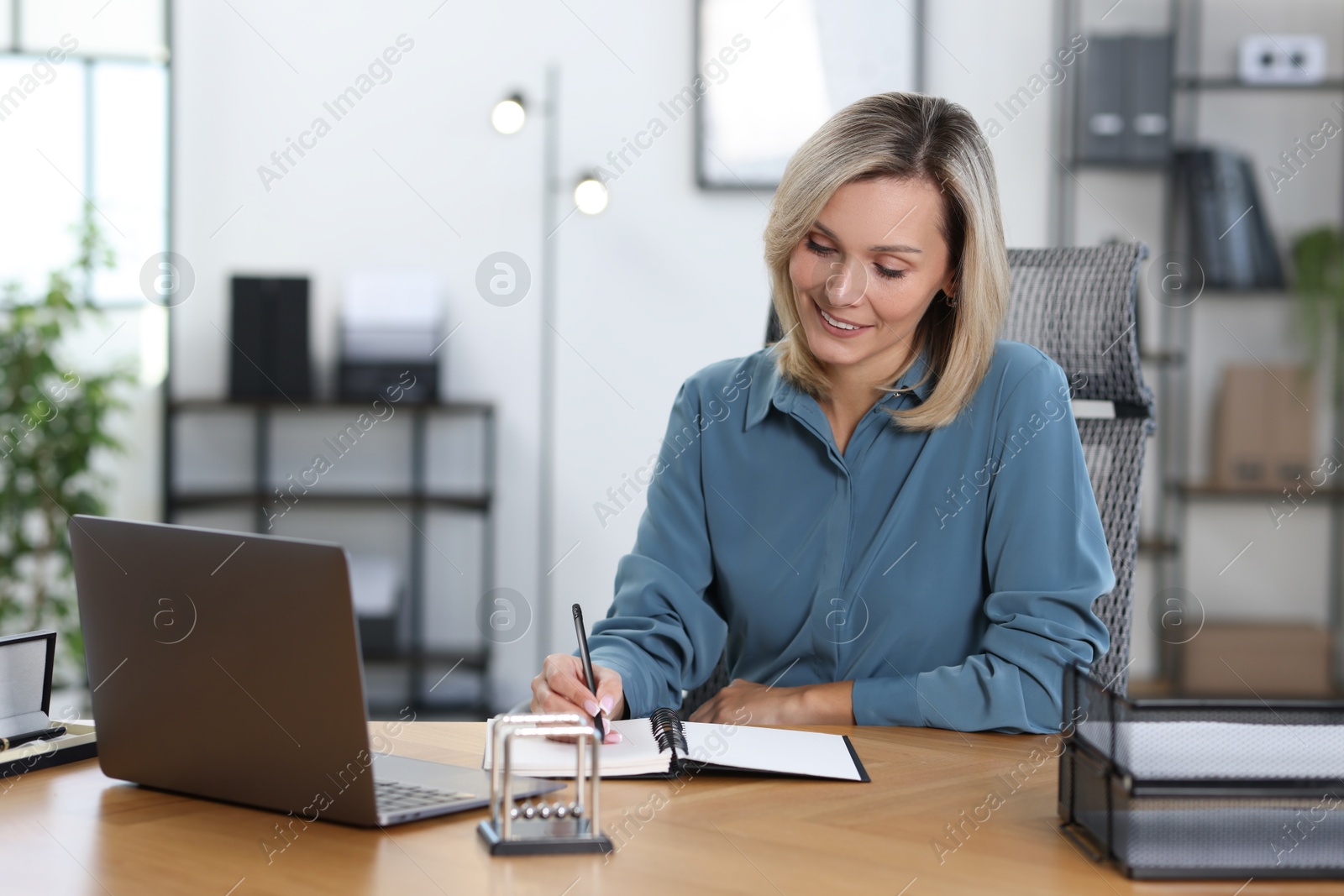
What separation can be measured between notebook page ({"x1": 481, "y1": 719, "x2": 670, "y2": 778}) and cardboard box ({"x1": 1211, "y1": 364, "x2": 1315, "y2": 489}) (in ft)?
9.22

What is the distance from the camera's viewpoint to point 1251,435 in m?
3.37

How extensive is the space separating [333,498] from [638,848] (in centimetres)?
271

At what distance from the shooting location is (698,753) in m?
1.03

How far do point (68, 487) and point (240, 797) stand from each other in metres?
2.61

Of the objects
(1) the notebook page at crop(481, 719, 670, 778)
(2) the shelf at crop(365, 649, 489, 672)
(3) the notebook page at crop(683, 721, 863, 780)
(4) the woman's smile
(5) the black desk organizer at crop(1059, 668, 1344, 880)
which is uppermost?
(4) the woman's smile

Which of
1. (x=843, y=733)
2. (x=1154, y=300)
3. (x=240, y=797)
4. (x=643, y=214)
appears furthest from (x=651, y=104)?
(x=240, y=797)

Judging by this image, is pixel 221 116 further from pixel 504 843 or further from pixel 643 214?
pixel 504 843

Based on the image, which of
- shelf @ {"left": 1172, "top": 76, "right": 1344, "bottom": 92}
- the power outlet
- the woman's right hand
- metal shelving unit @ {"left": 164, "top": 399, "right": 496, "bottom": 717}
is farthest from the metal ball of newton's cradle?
the power outlet

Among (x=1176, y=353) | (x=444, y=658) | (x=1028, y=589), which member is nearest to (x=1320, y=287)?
(x=1176, y=353)

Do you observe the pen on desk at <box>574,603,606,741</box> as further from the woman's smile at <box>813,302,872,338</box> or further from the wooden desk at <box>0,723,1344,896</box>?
the woman's smile at <box>813,302,872,338</box>

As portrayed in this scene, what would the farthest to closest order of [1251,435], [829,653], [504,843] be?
[1251,435] → [829,653] → [504,843]

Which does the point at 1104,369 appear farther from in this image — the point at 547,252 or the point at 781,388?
the point at 547,252

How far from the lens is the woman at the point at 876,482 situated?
135 cm

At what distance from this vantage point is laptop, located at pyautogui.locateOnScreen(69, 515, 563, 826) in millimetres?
802
